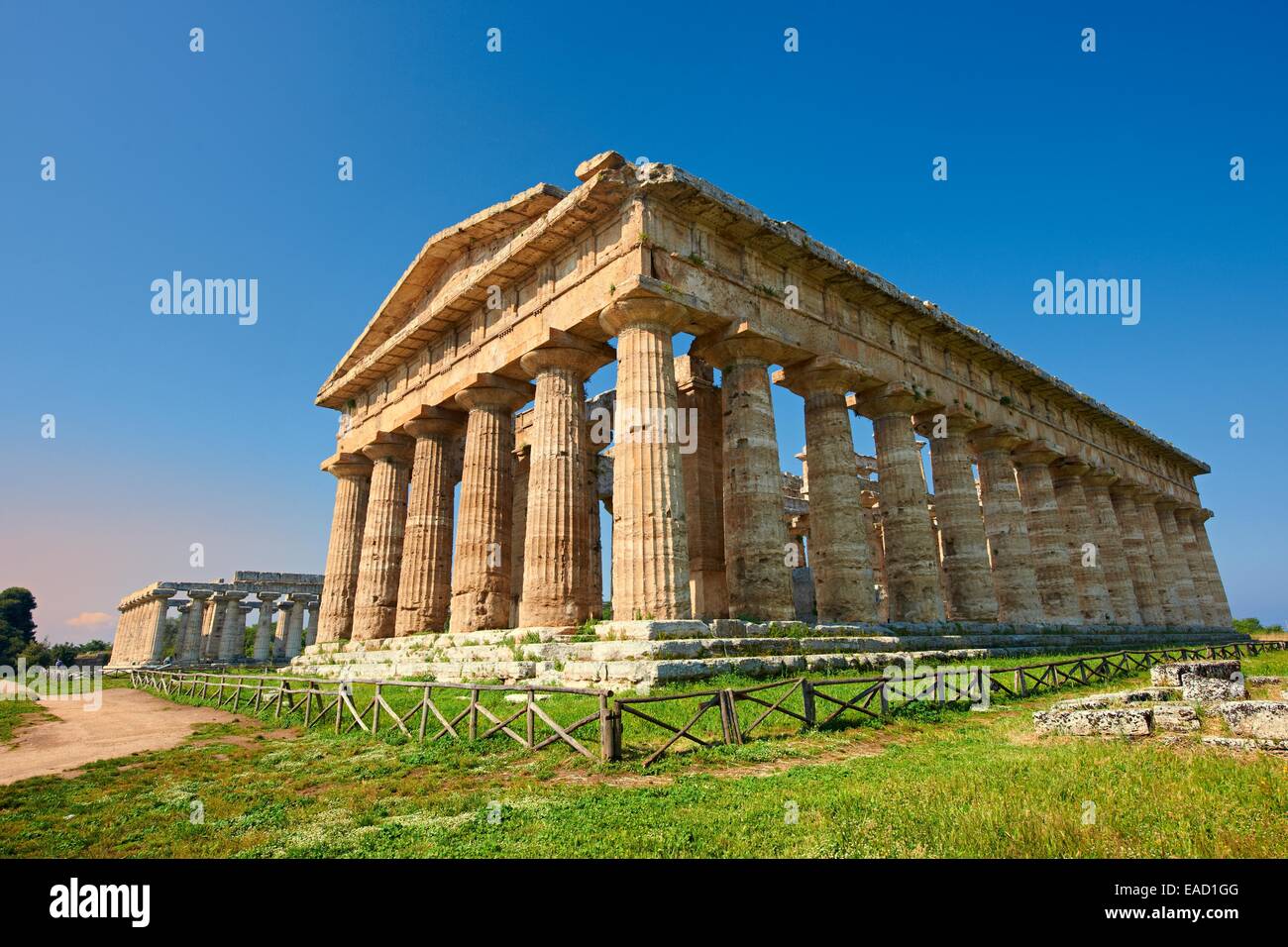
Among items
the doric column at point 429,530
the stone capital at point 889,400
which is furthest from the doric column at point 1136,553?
the doric column at point 429,530

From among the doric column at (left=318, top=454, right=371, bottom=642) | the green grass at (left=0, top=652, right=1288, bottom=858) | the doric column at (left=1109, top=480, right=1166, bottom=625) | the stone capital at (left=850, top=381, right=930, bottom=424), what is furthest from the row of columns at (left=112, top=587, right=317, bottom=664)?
the doric column at (left=1109, top=480, right=1166, bottom=625)

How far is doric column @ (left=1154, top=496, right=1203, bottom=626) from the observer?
35.6 metres

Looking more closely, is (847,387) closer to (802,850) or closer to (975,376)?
(975,376)

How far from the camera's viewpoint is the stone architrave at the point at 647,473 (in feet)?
47.2

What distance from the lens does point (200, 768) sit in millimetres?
9852

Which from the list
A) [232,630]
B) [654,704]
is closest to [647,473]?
[654,704]

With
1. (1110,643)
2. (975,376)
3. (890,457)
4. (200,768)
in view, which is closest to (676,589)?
(200,768)

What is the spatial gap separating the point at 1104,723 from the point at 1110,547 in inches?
1068

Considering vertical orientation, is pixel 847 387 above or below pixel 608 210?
below

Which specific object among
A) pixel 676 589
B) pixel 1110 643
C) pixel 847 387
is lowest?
pixel 1110 643

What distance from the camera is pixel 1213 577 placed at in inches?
1585

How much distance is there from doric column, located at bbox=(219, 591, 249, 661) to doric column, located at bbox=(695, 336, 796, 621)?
4761 cm

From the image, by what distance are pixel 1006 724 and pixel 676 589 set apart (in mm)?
6442
